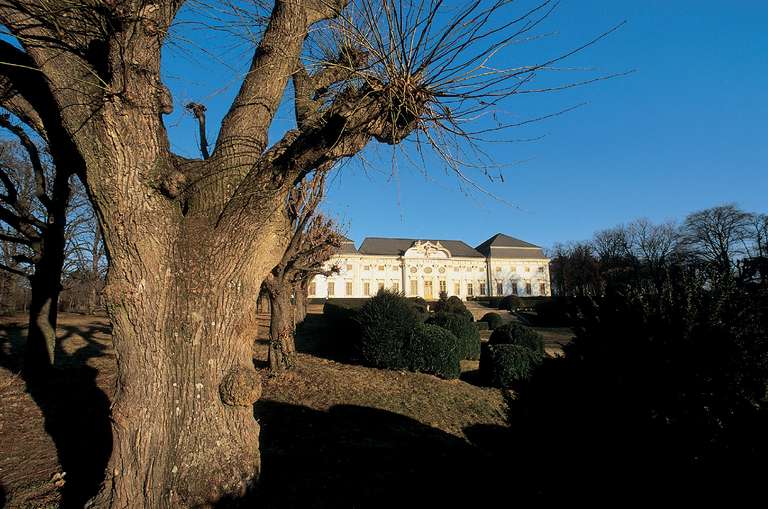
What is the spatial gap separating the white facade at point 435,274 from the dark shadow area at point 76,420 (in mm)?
53098

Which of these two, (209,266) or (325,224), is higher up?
(325,224)

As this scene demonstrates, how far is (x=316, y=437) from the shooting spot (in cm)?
493

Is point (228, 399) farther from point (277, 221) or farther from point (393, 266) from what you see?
point (393, 266)

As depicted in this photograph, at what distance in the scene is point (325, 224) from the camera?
13.0 metres

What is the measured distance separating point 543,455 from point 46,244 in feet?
27.7

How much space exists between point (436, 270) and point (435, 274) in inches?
26.4

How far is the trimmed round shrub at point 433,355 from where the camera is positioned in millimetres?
8891

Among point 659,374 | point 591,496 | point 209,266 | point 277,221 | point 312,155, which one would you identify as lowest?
point 591,496

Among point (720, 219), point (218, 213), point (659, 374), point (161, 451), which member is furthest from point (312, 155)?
point (720, 219)

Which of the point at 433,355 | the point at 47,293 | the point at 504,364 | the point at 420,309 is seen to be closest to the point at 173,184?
the point at 47,293

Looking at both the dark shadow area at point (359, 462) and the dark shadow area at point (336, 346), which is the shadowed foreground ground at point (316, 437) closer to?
the dark shadow area at point (359, 462)

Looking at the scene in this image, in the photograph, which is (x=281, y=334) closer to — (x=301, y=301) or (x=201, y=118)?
(x=201, y=118)

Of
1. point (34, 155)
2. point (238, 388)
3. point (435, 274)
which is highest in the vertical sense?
point (435, 274)

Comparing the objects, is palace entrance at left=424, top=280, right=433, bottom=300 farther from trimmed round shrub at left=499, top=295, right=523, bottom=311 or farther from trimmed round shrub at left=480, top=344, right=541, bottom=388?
trimmed round shrub at left=480, top=344, right=541, bottom=388
